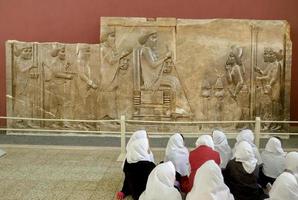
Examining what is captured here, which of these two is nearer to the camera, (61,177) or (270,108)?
(61,177)

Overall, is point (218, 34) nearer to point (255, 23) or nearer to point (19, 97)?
point (255, 23)

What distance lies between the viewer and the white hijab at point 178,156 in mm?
5141

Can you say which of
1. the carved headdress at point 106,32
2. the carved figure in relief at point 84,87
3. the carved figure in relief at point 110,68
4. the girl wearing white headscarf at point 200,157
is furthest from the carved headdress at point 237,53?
the girl wearing white headscarf at point 200,157

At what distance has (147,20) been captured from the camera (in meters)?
8.57

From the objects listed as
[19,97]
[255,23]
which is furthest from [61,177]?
[255,23]

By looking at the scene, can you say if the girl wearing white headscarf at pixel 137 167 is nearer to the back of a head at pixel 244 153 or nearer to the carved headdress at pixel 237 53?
the back of a head at pixel 244 153

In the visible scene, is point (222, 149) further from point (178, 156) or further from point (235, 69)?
point (235, 69)

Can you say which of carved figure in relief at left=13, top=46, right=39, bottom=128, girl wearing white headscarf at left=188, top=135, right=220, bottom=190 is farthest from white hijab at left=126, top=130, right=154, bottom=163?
carved figure in relief at left=13, top=46, right=39, bottom=128

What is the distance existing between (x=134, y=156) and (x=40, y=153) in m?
2.96

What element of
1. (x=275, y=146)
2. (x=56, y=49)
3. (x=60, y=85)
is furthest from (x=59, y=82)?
(x=275, y=146)

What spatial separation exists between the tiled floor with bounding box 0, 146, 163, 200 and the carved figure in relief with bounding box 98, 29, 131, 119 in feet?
4.88

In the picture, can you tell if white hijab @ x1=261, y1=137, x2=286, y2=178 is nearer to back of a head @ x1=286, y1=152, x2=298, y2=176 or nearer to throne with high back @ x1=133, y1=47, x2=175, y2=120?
back of a head @ x1=286, y1=152, x2=298, y2=176

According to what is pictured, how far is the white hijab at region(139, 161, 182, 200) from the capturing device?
3.91m

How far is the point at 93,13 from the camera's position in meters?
9.02
